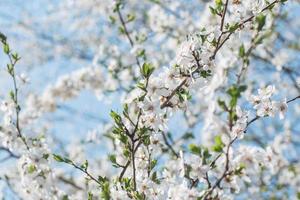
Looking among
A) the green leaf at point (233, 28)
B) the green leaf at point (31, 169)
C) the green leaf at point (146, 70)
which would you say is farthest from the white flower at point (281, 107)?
the green leaf at point (31, 169)

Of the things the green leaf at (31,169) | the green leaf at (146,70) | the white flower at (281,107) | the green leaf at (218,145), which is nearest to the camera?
the green leaf at (218,145)

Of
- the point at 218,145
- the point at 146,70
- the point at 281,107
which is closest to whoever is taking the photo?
the point at 218,145

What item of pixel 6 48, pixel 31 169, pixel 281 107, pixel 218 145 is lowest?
pixel 218 145

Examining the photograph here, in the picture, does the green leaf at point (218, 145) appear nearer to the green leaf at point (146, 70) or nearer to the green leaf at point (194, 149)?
the green leaf at point (194, 149)

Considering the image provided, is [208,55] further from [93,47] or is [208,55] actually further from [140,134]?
[93,47]

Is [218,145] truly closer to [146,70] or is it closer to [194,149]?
[194,149]

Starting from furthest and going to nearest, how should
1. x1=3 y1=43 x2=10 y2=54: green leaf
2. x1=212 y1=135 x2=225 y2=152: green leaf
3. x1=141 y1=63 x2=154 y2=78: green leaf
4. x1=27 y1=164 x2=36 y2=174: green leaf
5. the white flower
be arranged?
x1=27 y1=164 x2=36 y2=174: green leaf, x1=3 y1=43 x2=10 y2=54: green leaf, the white flower, x1=141 y1=63 x2=154 y2=78: green leaf, x1=212 y1=135 x2=225 y2=152: green leaf

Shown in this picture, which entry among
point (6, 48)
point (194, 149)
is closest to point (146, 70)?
point (194, 149)

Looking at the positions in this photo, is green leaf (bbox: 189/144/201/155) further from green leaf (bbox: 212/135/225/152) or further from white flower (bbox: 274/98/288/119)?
white flower (bbox: 274/98/288/119)

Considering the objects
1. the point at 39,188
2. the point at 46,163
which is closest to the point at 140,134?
the point at 46,163

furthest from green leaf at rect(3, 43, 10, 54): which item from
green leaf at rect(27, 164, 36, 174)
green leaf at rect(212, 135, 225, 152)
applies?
green leaf at rect(212, 135, 225, 152)

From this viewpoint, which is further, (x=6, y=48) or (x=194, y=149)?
(x=6, y=48)

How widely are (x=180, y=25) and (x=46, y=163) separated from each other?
3.54 m

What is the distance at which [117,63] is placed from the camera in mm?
4637
